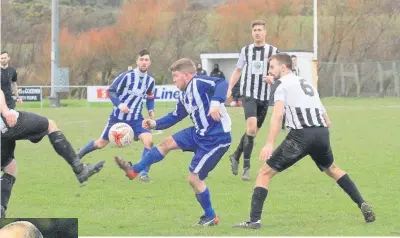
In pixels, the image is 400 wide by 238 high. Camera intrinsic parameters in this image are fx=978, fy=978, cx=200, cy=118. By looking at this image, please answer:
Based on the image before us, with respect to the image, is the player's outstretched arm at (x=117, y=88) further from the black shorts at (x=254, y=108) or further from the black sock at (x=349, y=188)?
the black sock at (x=349, y=188)

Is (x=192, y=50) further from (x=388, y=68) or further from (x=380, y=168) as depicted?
(x=380, y=168)

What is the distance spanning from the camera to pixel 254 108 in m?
14.2

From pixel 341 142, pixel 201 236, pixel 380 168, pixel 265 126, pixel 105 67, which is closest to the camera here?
pixel 201 236

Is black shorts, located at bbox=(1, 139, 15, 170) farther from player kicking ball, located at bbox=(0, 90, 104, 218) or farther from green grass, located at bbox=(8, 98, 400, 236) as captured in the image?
green grass, located at bbox=(8, 98, 400, 236)

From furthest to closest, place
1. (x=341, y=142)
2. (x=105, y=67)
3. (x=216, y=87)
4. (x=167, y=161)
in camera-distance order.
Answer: (x=105, y=67)
(x=341, y=142)
(x=167, y=161)
(x=216, y=87)

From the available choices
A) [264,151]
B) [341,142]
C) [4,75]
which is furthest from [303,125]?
[341,142]

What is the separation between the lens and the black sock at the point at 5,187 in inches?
403

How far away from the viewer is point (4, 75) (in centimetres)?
1686

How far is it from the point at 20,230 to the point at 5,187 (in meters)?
3.96

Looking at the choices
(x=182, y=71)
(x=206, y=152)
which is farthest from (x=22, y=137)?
(x=206, y=152)

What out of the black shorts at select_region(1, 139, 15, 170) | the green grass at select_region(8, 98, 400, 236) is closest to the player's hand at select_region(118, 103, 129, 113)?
the green grass at select_region(8, 98, 400, 236)

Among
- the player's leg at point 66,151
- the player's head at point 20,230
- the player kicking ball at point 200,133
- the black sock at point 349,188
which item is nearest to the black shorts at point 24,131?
the player's leg at point 66,151

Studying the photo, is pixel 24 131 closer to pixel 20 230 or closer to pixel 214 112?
pixel 214 112

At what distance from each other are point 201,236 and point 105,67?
176 feet
